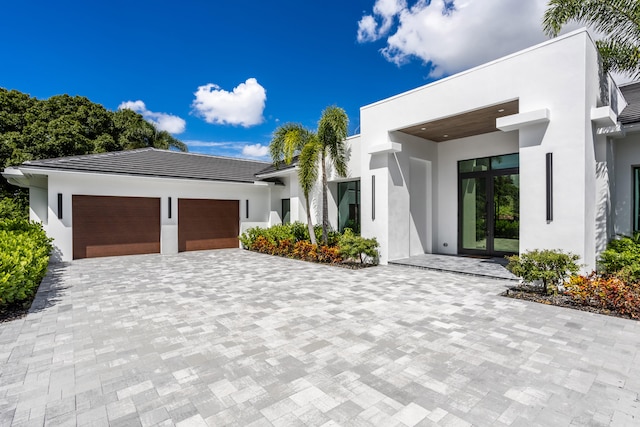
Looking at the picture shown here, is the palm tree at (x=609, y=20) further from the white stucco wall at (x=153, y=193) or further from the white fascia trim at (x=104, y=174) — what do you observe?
the white fascia trim at (x=104, y=174)

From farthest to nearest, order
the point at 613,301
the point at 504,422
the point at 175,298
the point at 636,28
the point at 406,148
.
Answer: the point at 406,148
the point at 636,28
the point at 175,298
the point at 613,301
the point at 504,422

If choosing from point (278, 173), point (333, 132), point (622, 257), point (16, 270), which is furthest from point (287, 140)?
point (622, 257)

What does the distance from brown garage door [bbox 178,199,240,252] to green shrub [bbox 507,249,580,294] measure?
1281cm

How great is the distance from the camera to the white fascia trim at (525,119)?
6895mm

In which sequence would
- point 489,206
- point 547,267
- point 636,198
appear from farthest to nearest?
point 489,206, point 636,198, point 547,267

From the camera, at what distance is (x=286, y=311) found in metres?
5.59

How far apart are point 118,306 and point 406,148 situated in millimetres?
9365

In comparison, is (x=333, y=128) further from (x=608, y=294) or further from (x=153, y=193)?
(x=153, y=193)

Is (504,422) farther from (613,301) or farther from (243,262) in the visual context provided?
(243,262)

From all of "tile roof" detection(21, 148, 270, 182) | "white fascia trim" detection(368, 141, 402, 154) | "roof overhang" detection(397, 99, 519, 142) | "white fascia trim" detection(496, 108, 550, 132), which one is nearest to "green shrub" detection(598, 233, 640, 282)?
"white fascia trim" detection(496, 108, 550, 132)

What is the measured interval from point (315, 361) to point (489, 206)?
9384 mm

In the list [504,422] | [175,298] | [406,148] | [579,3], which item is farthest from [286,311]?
[579,3]

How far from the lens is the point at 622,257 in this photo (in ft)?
22.9

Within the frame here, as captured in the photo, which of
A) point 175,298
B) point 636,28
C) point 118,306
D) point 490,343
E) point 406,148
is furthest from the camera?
point 406,148
